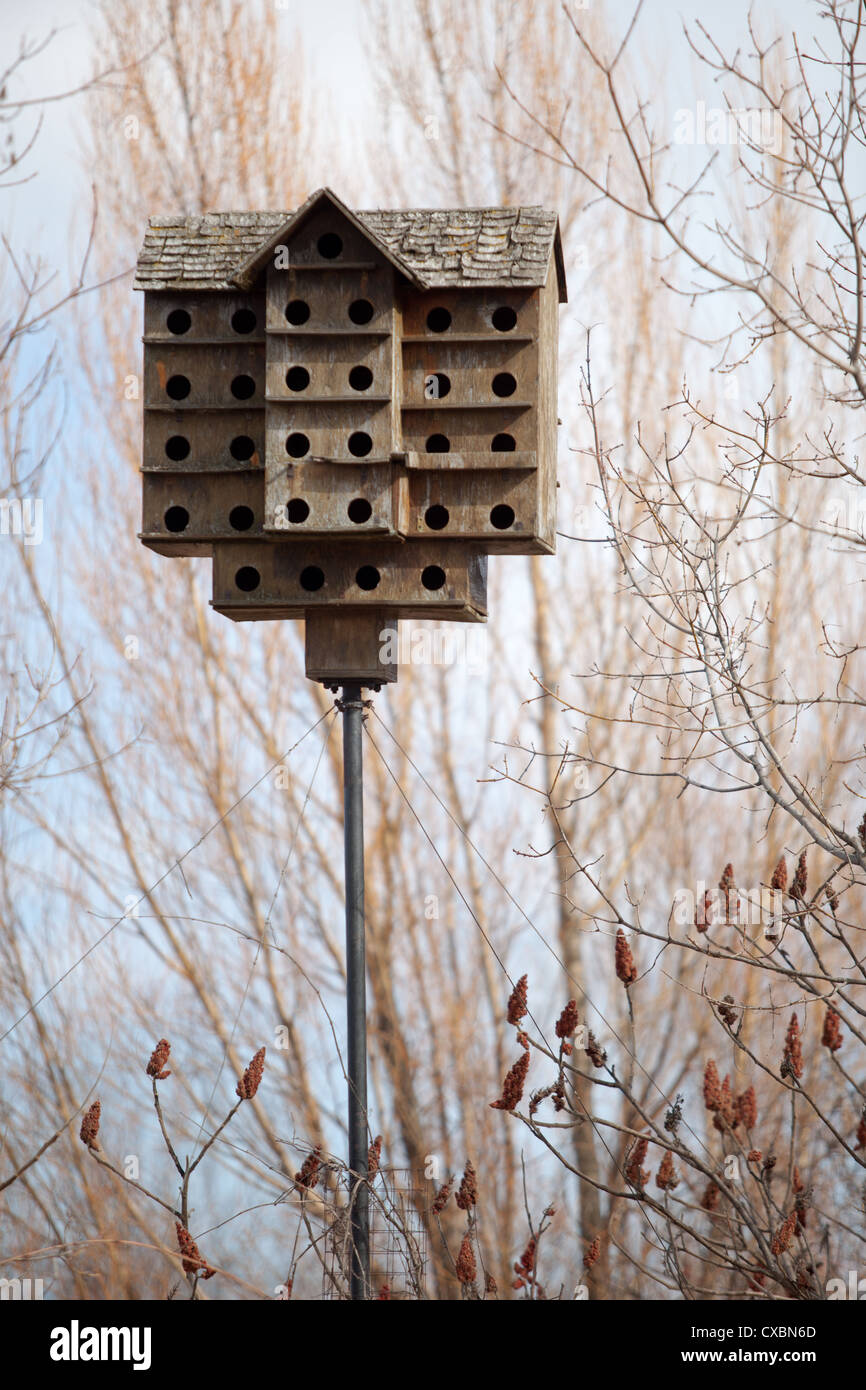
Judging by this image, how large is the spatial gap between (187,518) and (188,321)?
0.32m

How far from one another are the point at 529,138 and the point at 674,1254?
10.5 ft

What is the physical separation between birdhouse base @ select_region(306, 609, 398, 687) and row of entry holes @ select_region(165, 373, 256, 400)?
1.19ft

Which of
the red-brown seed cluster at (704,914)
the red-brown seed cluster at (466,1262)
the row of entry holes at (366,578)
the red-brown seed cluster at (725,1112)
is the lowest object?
the red-brown seed cluster at (466,1262)

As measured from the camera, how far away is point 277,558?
88.4 inches

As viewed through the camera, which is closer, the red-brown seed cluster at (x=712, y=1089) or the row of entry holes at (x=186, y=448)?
the red-brown seed cluster at (x=712, y=1089)

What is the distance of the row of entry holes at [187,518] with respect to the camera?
7.34 ft

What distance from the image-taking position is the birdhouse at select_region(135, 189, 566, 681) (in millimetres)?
2164

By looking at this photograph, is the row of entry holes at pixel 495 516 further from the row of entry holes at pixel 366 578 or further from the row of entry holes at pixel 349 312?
the row of entry holes at pixel 349 312

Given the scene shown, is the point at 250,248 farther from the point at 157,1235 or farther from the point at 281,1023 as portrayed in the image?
the point at 157,1235

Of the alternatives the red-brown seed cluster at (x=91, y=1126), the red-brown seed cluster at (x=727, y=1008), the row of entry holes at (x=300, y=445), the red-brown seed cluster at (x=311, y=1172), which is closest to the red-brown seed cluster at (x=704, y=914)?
the red-brown seed cluster at (x=727, y=1008)

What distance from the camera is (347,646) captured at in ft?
7.40

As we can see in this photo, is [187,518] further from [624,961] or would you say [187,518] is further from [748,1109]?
[748,1109]
